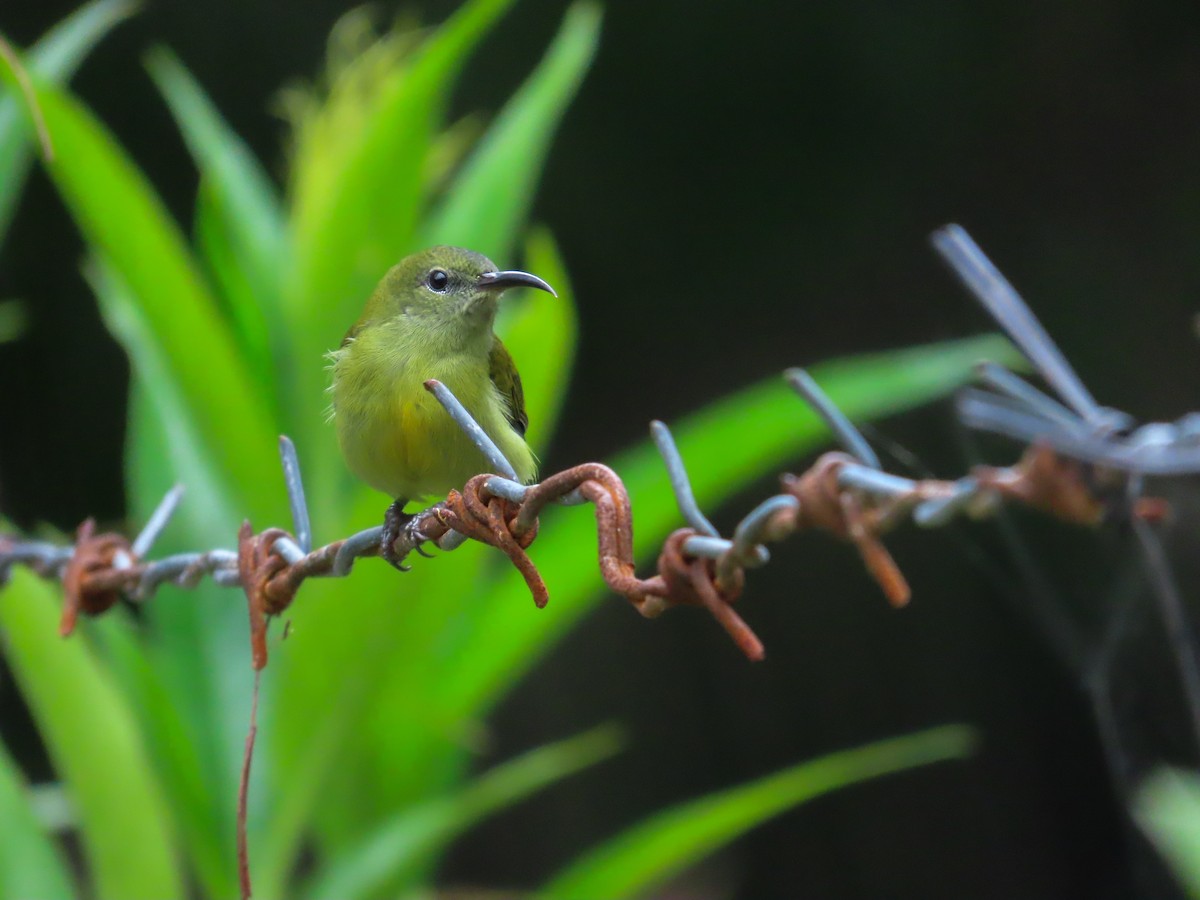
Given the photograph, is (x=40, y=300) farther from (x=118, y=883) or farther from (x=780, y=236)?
(x=118, y=883)

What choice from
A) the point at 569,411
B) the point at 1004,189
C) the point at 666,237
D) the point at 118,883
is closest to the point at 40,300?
the point at 569,411

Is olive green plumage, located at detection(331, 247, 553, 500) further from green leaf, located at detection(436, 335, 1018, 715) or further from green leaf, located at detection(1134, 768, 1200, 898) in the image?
green leaf, located at detection(1134, 768, 1200, 898)

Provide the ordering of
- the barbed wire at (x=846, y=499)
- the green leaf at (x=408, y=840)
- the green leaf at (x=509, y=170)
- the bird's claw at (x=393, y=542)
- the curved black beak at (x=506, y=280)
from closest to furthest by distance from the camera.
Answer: the barbed wire at (x=846, y=499)
the bird's claw at (x=393, y=542)
the curved black beak at (x=506, y=280)
the green leaf at (x=408, y=840)
the green leaf at (x=509, y=170)

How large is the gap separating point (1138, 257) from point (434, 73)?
2893 mm

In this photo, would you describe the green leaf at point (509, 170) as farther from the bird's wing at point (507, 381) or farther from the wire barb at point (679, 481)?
the wire barb at point (679, 481)

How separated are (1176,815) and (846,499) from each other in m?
0.48

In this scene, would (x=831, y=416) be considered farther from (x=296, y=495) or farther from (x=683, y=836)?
(x=683, y=836)

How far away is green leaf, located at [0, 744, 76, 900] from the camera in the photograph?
2160 mm

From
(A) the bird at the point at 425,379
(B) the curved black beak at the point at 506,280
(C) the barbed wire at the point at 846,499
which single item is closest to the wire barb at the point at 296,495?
(C) the barbed wire at the point at 846,499

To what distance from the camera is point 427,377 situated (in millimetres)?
1836

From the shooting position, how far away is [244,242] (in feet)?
9.23

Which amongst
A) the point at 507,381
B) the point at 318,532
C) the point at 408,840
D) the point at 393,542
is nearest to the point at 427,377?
the point at 507,381

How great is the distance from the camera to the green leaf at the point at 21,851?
2.16m

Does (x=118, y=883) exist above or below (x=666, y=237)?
below
